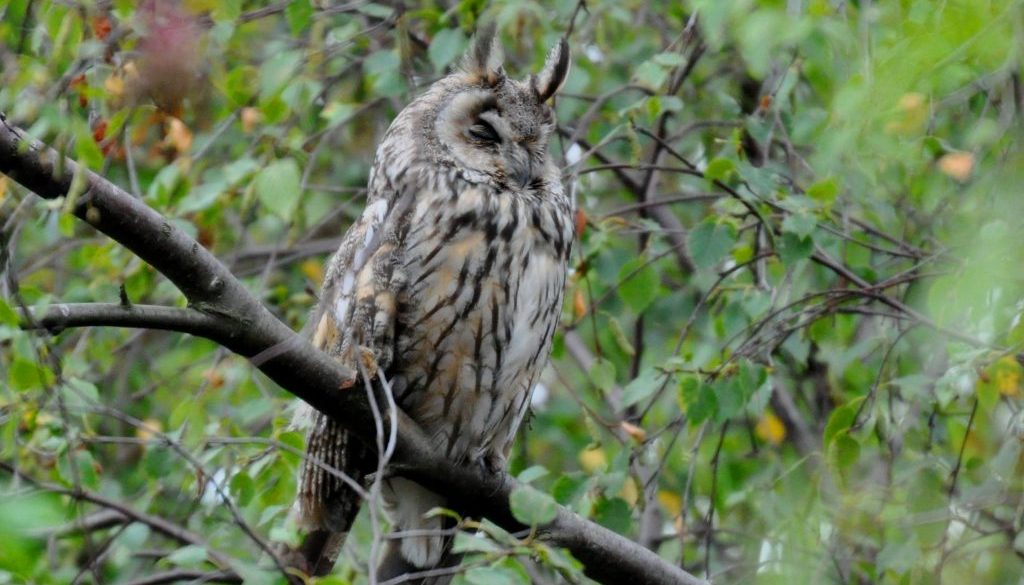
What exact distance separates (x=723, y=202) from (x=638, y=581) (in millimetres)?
973

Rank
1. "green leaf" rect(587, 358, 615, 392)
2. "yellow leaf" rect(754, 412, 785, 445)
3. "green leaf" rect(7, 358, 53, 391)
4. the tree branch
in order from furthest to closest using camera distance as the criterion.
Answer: "yellow leaf" rect(754, 412, 785, 445) → "green leaf" rect(587, 358, 615, 392) → "green leaf" rect(7, 358, 53, 391) → the tree branch

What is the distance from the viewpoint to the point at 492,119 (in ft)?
9.75

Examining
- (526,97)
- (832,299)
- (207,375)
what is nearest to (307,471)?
(207,375)

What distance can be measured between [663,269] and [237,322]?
2.73 meters

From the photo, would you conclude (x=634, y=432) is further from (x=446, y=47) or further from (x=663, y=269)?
(x=663, y=269)

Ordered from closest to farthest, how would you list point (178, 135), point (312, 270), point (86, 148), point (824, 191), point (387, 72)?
point (86, 148)
point (824, 191)
point (178, 135)
point (387, 72)
point (312, 270)

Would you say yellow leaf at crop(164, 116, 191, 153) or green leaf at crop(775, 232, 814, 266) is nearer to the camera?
green leaf at crop(775, 232, 814, 266)

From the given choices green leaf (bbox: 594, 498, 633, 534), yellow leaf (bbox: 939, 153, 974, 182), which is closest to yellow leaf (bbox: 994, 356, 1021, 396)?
yellow leaf (bbox: 939, 153, 974, 182)

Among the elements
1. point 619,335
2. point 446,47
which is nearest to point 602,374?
point 619,335

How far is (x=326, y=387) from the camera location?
2.18m

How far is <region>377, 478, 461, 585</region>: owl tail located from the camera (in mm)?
2939

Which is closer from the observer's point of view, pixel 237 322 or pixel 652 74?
pixel 237 322

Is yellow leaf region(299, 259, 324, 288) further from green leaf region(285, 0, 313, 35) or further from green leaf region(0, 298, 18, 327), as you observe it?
green leaf region(0, 298, 18, 327)

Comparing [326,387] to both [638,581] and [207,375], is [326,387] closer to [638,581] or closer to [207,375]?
[638,581]
